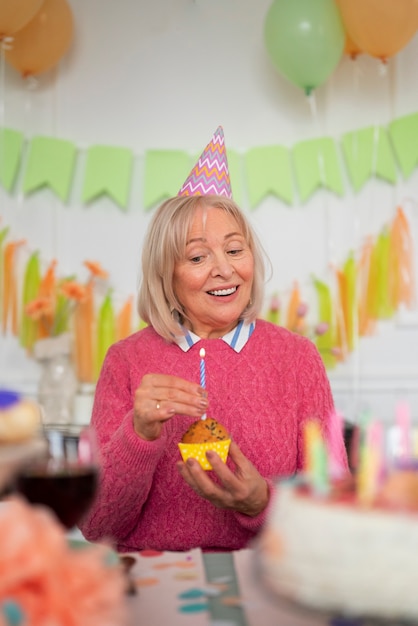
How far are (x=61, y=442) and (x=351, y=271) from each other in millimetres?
2545

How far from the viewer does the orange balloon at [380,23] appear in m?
2.84

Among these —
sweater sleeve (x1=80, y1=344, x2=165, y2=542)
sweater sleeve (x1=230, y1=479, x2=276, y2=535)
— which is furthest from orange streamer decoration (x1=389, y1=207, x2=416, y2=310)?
sweater sleeve (x1=230, y1=479, x2=276, y2=535)

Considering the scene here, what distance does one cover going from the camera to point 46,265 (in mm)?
3316

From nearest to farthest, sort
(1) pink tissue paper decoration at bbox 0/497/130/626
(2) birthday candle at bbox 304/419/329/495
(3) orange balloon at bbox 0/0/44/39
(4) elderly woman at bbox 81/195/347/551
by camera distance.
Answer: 1. (1) pink tissue paper decoration at bbox 0/497/130/626
2. (2) birthday candle at bbox 304/419/329/495
3. (4) elderly woman at bbox 81/195/347/551
4. (3) orange balloon at bbox 0/0/44/39

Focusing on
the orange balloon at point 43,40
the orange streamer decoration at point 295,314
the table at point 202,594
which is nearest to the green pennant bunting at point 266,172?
the orange streamer decoration at point 295,314

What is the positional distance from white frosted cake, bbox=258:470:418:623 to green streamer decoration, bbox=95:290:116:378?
2582mm

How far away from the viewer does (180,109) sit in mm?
3379

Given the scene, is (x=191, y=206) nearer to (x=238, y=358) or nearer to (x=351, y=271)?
(x=238, y=358)

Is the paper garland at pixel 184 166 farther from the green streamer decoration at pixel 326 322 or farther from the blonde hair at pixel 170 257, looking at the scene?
the blonde hair at pixel 170 257

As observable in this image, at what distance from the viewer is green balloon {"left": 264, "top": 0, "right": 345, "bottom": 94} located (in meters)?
2.94

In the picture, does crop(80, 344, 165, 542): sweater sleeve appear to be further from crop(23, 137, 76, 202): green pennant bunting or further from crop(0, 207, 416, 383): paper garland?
crop(23, 137, 76, 202): green pennant bunting

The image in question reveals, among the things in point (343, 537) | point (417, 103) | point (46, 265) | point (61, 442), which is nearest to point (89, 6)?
point (46, 265)

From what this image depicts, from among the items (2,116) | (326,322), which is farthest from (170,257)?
(2,116)

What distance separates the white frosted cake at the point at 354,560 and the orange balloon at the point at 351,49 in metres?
2.75
